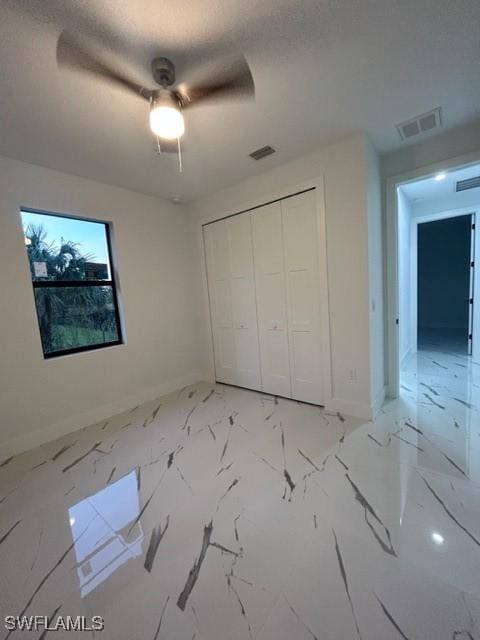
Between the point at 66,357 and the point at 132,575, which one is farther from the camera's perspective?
the point at 66,357

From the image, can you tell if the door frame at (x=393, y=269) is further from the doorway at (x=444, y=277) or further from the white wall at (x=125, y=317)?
the doorway at (x=444, y=277)

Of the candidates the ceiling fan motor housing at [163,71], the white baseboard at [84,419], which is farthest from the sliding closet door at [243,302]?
the ceiling fan motor housing at [163,71]

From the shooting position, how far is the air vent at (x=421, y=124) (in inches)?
85.0

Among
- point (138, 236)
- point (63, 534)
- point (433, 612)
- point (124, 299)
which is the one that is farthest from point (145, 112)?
point (433, 612)

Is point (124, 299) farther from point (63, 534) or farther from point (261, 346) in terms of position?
point (63, 534)

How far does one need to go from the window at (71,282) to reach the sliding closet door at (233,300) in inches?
51.7

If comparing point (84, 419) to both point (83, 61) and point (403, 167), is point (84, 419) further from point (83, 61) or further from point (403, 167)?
point (403, 167)

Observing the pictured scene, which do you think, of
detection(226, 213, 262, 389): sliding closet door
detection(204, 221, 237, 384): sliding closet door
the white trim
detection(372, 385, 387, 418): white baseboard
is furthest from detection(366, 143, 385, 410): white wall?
detection(204, 221, 237, 384): sliding closet door

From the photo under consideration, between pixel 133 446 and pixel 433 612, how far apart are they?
7.35ft

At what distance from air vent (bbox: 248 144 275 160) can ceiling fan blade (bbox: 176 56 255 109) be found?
0.90m

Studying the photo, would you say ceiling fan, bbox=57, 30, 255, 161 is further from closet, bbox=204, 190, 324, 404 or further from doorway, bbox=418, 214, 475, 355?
doorway, bbox=418, 214, 475, 355

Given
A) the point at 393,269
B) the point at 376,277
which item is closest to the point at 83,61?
the point at 376,277

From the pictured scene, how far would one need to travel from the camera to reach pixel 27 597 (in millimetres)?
1223

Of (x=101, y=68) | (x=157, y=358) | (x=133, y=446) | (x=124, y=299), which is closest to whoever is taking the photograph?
(x=101, y=68)
